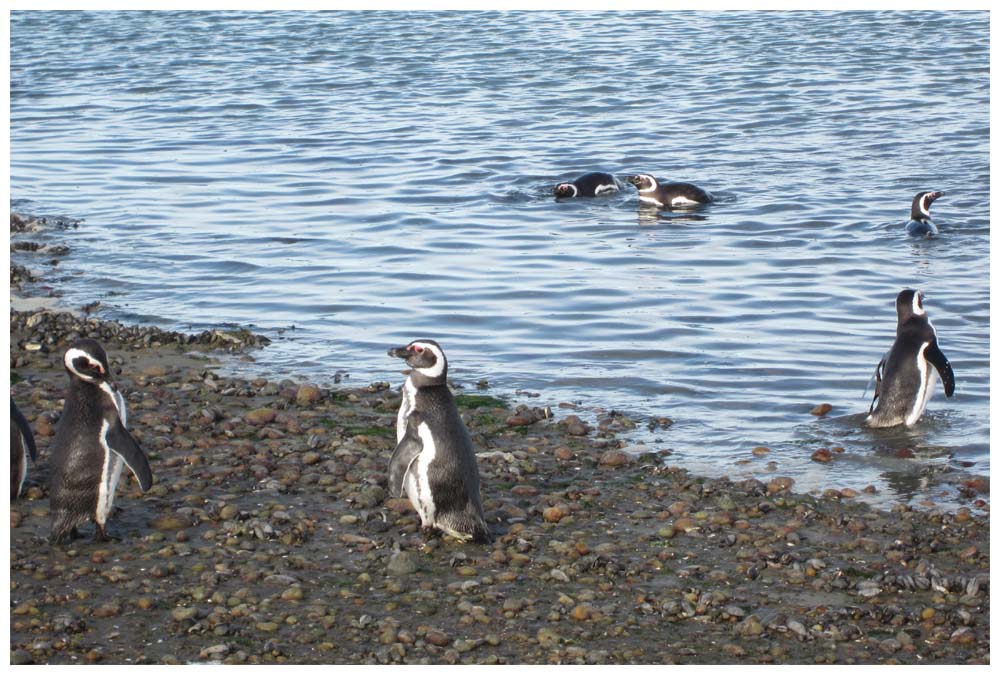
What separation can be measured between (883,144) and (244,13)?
22223 millimetres

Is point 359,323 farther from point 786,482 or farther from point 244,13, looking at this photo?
point 244,13

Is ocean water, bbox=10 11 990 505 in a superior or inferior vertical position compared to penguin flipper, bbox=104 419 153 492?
inferior

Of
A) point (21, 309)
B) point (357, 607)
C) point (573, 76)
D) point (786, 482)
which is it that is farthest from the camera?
point (573, 76)

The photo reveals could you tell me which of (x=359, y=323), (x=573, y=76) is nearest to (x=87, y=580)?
(x=359, y=323)

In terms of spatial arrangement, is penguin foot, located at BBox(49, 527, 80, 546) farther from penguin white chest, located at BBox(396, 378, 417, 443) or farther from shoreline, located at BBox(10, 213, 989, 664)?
penguin white chest, located at BBox(396, 378, 417, 443)

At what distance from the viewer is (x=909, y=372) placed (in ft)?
29.2

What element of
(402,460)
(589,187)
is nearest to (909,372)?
(402,460)

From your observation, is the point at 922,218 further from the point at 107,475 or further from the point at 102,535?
the point at 102,535

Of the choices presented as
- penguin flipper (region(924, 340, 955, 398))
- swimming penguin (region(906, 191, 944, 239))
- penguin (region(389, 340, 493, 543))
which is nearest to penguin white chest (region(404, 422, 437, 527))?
penguin (region(389, 340, 493, 543))

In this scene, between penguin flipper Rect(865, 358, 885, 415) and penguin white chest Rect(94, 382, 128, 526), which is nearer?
penguin white chest Rect(94, 382, 128, 526)

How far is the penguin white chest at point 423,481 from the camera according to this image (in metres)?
6.77

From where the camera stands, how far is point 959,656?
5426 mm

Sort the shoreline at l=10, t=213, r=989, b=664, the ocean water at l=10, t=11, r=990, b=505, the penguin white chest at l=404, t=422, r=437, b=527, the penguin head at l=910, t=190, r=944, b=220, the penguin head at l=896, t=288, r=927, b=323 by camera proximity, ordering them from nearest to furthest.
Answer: the shoreline at l=10, t=213, r=989, b=664 < the penguin white chest at l=404, t=422, r=437, b=527 < the penguin head at l=896, t=288, r=927, b=323 < the ocean water at l=10, t=11, r=990, b=505 < the penguin head at l=910, t=190, r=944, b=220

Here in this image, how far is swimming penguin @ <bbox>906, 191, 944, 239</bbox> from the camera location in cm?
1434
